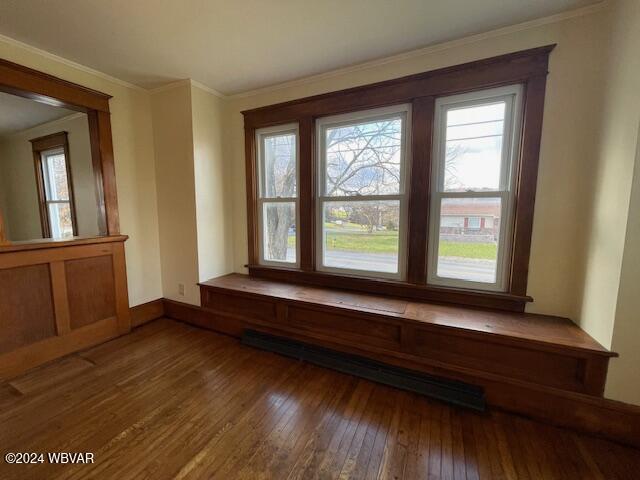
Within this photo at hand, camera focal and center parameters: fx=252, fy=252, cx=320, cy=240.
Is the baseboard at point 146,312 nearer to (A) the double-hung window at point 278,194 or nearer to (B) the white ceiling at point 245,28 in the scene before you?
(A) the double-hung window at point 278,194

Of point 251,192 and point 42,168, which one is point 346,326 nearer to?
point 251,192

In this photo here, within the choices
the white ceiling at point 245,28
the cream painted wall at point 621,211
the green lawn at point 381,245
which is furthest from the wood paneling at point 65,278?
the cream painted wall at point 621,211

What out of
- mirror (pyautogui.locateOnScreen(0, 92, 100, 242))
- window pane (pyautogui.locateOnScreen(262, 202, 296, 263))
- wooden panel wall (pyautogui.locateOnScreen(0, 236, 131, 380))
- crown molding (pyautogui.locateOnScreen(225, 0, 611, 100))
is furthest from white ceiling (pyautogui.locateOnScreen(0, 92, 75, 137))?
window pane (pyautogui.locateOnScreen(262, 202, 296, 263))

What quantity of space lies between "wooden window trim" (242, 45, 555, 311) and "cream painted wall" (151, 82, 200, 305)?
1.92 ft

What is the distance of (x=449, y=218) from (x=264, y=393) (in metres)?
1.93

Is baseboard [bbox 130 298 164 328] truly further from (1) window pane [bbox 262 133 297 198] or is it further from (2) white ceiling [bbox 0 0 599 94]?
(2) white ceiling [bbox 0 0 599 94]

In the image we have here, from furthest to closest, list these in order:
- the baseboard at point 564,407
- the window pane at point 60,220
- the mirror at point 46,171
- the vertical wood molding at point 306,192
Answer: the window pane at point 60,220 < the mirror at point 46,171 < the vertical wood molding at point 306,192 < the baseboard at point 564,407

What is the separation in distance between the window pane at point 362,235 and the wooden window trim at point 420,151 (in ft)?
0.46

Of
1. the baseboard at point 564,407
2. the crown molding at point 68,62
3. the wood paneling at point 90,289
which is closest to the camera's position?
the baseboard at point 564,407

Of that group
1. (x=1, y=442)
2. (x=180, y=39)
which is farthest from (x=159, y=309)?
(x=180, y=39)

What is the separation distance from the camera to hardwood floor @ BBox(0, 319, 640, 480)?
124cm

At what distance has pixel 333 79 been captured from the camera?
7.54 ft

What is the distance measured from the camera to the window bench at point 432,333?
1.48 m

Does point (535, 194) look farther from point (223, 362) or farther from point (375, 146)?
point (223, 362)
